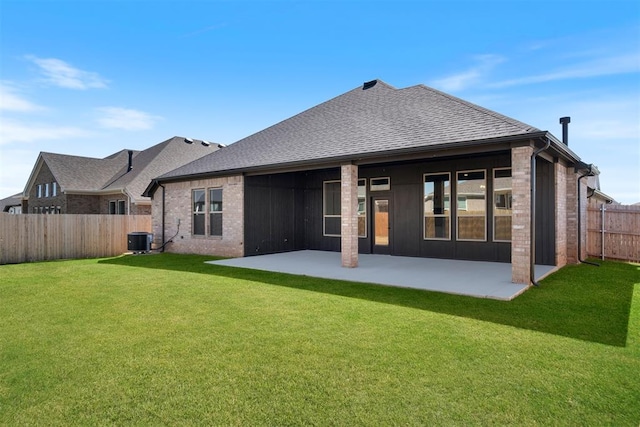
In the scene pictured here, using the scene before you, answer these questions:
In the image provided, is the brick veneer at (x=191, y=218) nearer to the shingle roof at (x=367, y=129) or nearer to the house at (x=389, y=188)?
the house at (x=389, y=188)

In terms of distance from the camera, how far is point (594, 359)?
12.3 feet

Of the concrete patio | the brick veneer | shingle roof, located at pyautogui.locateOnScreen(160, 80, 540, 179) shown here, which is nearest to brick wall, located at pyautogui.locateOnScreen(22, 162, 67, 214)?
the brick veneer

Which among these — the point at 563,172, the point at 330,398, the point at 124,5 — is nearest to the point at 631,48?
the point at 563,172

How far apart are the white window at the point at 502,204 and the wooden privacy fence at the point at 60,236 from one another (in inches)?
562

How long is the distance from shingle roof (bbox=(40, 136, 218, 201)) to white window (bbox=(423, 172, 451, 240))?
16.6m

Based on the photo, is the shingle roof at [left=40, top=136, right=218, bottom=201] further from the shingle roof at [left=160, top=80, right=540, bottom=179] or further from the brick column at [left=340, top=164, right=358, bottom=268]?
the brick column at [left=340, top=164, right=358, bottom=268]

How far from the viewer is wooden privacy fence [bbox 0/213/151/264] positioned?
40.9ft

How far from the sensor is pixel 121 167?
26.2 metres

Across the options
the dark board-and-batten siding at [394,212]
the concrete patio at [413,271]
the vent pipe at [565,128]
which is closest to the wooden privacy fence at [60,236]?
the concrete patio at [413,271]

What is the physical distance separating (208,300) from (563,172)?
1061cm

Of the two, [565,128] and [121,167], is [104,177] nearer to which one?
[121,167]

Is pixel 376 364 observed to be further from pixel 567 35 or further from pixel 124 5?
pixel 124 5

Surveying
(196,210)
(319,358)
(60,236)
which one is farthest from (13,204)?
(319,358)

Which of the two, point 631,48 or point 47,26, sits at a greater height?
point 47,26
